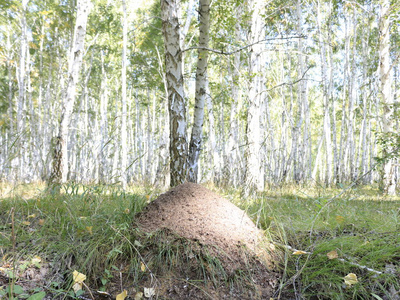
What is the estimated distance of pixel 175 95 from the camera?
3.67 m

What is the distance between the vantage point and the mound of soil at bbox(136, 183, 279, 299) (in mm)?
1962

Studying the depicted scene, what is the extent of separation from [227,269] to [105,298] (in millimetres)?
910

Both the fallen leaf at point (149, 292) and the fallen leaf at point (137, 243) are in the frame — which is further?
the fallen leaf at point (137, 243)

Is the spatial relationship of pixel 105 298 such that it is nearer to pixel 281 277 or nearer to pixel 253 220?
pixel 281 277

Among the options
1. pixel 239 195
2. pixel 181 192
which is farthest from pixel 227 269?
pixel 239 195

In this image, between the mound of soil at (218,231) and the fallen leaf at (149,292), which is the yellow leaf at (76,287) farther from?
the mound of soil at (218,231)

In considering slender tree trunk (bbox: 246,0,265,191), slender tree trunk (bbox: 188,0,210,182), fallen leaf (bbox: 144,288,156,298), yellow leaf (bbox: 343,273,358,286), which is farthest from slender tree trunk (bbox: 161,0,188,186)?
yellow leaf (bbox: 343,273,358,286)

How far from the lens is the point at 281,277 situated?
2.11 m

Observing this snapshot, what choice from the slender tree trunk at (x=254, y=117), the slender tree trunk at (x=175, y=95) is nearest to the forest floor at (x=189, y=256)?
the slender tree trunk at (x=175, y=95)

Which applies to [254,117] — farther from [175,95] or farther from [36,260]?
[36,260]

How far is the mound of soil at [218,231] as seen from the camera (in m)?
1.96

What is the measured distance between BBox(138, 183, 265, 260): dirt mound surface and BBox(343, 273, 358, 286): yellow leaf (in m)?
0.64

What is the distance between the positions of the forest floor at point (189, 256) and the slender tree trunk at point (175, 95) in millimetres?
1064

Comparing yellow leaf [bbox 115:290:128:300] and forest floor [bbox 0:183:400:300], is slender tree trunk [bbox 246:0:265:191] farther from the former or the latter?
yellow leaf [bbox 115:290:128:300]
